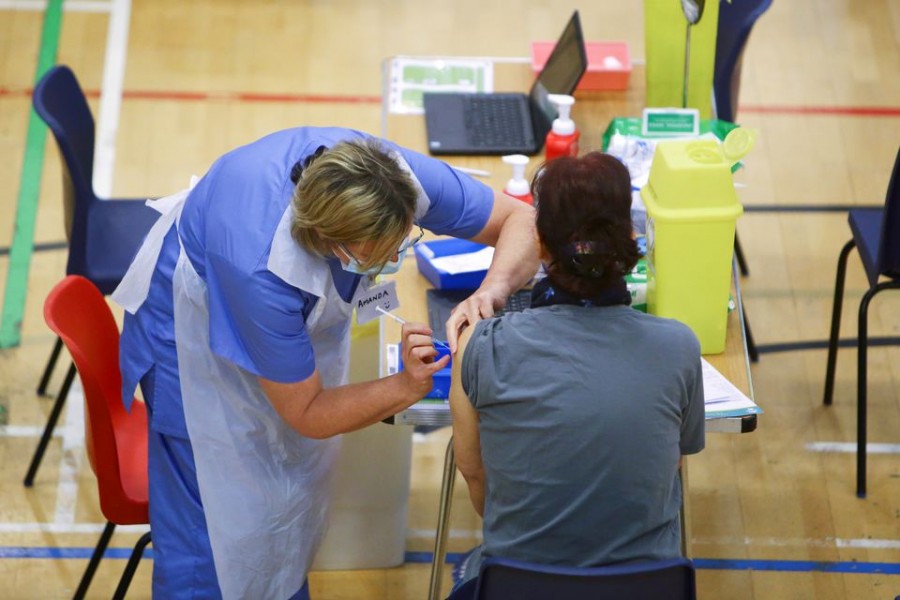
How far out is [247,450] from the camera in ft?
8.09

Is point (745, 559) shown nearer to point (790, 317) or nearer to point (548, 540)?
point (790, 317)

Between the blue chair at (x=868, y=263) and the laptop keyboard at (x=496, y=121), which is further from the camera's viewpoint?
the laptop keyboard at (x=496, y=121)

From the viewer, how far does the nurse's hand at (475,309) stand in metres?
2.28

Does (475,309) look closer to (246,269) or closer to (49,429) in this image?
(246,269)

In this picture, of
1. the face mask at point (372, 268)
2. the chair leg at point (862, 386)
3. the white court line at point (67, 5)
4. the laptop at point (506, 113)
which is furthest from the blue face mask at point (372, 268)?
the white court line at point (67, 5)

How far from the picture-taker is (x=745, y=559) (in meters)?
3.12

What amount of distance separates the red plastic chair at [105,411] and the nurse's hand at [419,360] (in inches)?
25.0

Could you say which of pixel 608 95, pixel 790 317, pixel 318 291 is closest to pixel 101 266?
pixel 318 291

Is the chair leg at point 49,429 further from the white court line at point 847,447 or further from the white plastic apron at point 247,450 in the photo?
the white court line at point 847,447

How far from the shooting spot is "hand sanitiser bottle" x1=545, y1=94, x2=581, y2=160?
3.02 m

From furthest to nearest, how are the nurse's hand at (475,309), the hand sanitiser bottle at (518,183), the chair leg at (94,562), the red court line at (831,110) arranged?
the red court line at (831,110)
the hand sanitiser bottle at (518,183)
the chair leg at (94,562)
the nurse's hand at (475,309)

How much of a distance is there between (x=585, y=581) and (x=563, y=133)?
1431 millimetres

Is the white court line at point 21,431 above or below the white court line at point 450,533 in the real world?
above

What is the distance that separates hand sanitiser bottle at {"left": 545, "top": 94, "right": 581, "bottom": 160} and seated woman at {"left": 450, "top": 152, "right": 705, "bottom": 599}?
3.42ft
